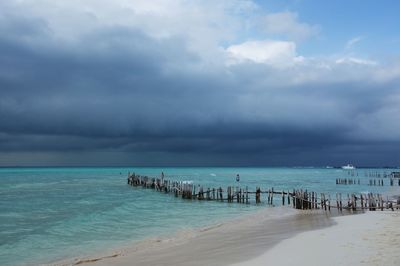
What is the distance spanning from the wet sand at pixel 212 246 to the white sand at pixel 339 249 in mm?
708

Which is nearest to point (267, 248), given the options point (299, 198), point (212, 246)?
point (212, 246)

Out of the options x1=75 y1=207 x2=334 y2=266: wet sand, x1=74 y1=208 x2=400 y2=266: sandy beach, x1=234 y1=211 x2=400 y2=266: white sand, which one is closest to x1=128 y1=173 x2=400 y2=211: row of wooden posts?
x1=75 y1=207 x2=334 y2=266: wet sand

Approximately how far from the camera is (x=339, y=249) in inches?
496

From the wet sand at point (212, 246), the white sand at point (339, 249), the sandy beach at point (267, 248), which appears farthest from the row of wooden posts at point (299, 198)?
the white sand at point (339, 249)

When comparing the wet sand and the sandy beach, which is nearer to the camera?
the sandy beach

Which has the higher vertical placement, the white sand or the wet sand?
the white sand

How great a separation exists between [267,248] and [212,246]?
2.26 metres

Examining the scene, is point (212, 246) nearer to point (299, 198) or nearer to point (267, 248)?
point (267, 248)

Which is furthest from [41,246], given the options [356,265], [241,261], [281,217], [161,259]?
[281,217]

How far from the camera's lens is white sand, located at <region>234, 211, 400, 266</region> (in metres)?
10.9

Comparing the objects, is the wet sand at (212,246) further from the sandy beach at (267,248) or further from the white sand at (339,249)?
the white sand at (339,249)

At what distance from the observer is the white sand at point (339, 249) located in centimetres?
1090

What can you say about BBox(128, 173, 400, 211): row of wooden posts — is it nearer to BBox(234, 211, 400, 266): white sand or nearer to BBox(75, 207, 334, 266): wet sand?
BBox(75, 207, 334, 266): wet sand

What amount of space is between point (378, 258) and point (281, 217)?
51.8 feet
